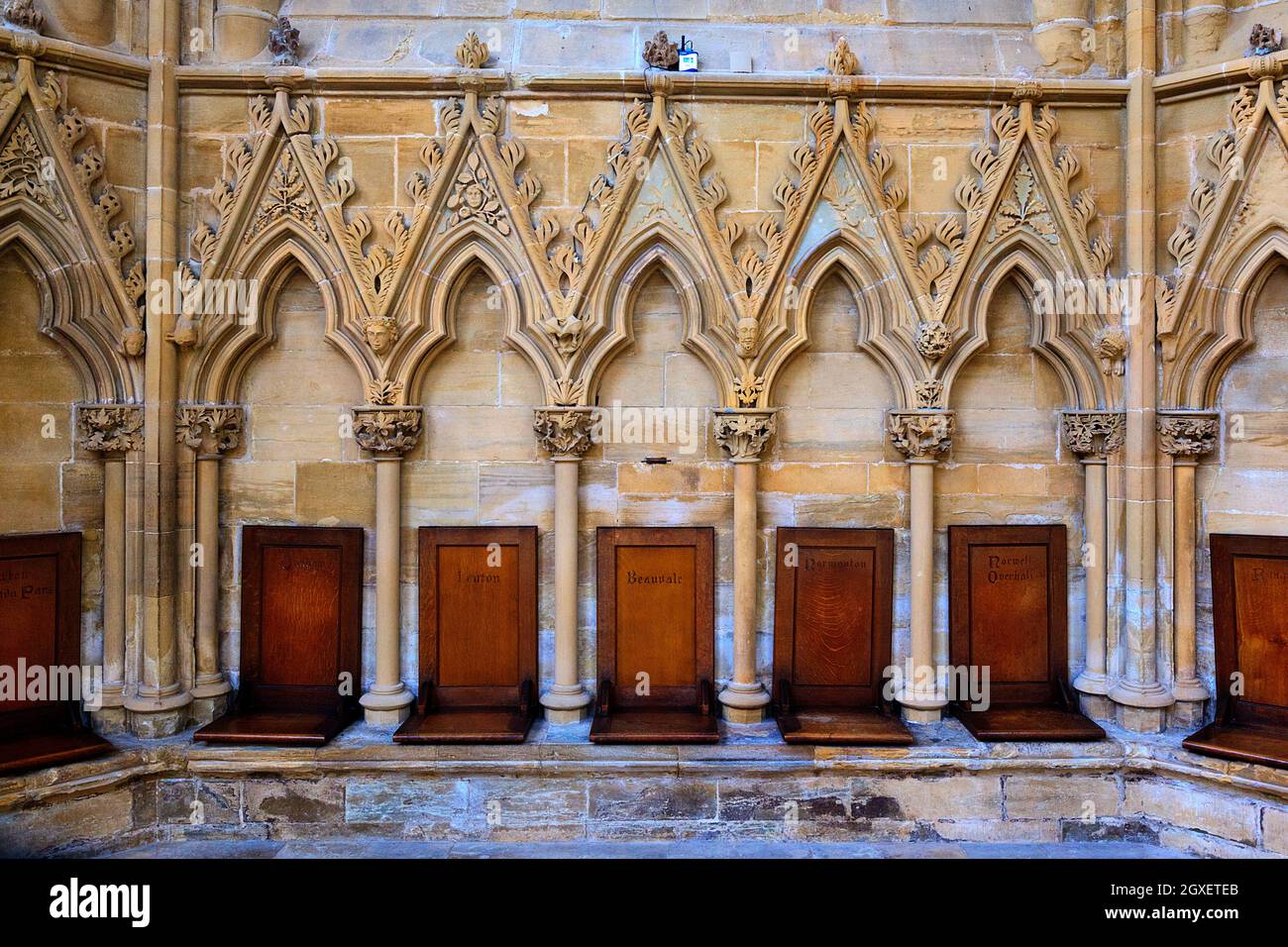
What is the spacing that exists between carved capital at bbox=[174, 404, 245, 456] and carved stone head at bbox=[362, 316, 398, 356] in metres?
1.00

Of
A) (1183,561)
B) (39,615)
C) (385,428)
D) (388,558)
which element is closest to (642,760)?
(388,558)

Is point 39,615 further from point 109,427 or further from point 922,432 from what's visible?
point 922,432

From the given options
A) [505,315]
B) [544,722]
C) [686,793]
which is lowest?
[686,793]

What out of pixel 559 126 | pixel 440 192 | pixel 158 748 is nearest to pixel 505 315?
pixel 440 192

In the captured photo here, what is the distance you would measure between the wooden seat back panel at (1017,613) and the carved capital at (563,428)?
8.00 feet

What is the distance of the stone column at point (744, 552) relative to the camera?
501 cm

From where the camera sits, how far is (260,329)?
198 inches

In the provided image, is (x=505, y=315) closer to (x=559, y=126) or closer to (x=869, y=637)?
(x=559, y=126)

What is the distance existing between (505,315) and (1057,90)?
3.72 metres

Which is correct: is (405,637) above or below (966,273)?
below

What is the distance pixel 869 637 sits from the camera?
5.15 metres

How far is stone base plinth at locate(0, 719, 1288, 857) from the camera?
15.3 feet

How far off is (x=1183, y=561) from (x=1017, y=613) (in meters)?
1.01

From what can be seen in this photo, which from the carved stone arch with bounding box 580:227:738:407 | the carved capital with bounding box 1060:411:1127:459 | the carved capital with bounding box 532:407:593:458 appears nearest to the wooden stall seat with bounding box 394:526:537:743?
the carved capital with bounding box 532:407:593:458
